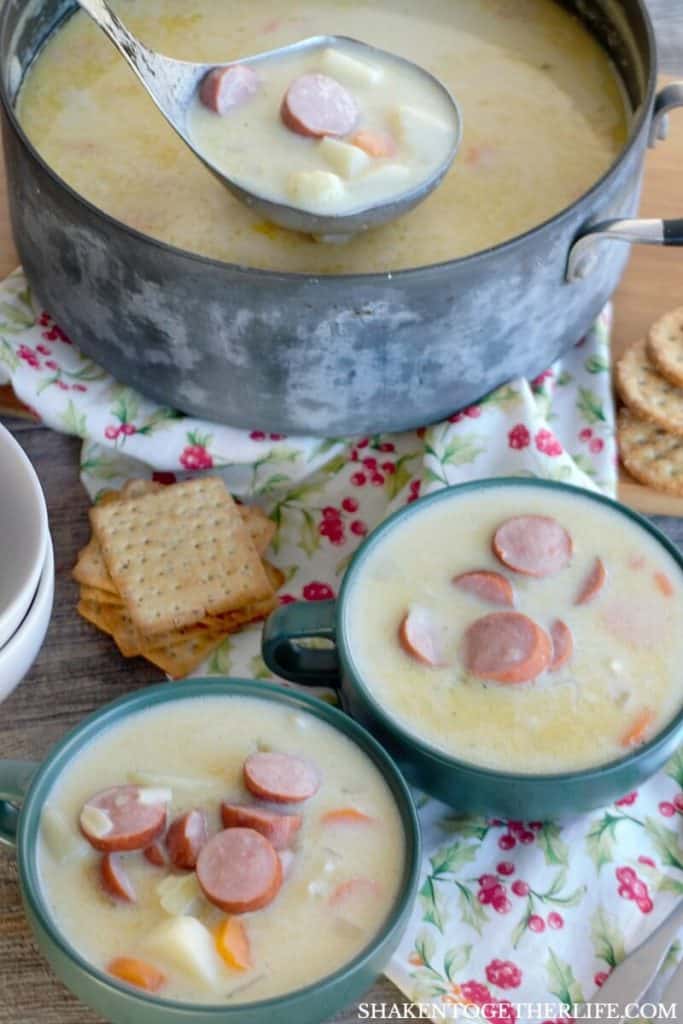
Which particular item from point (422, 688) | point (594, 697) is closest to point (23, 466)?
point (422, 688)

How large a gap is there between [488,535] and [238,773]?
0.30 metres

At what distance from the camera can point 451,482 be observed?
4.17 feet

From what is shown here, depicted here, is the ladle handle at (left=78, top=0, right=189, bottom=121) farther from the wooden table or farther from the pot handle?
the pot handle

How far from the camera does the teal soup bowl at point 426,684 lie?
97 cm

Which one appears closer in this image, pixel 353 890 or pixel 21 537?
pixel 353 890

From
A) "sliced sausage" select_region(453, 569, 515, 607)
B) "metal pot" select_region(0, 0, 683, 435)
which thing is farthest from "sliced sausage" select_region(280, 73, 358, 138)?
"sliced sausage" select_region(453, 569, 515, 607)

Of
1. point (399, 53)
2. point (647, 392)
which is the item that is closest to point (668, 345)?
point (647, 392)

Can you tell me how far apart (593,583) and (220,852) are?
0.37 m

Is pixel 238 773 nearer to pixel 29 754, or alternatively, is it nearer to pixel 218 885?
pixel 218 885

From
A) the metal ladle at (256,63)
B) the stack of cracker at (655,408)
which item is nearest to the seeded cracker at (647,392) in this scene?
the stack of cracker at (655,408)

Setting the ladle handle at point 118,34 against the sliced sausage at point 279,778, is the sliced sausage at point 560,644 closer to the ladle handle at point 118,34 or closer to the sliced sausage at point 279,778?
the sliced sausage at point 279,778

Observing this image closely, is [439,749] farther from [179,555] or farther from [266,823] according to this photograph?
[179,555]

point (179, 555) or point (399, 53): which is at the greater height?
point (399, 53)

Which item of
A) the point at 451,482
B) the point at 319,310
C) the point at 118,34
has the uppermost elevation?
the point at 118,34
